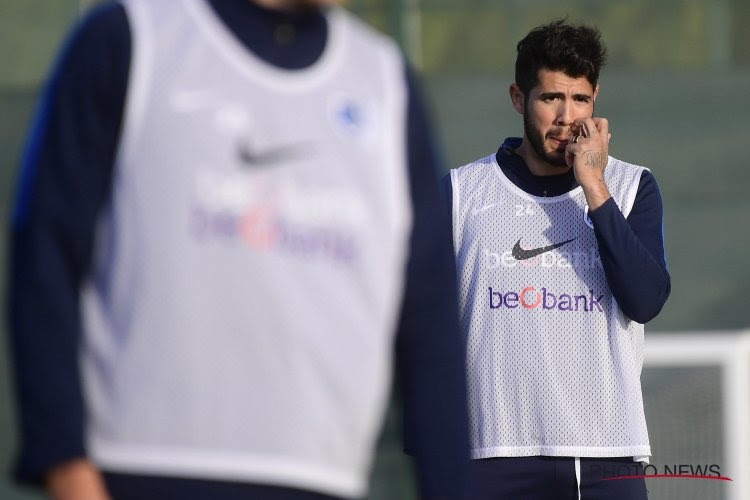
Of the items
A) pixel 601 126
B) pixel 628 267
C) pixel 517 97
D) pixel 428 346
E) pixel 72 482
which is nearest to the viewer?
pixel 72 482

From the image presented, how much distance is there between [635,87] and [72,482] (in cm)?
889

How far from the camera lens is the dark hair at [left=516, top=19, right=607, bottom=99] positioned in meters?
3.78

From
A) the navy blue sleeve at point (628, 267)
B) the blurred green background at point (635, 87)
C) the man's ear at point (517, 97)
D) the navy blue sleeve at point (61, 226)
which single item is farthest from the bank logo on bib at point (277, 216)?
the blurred green background at point (635, 87)

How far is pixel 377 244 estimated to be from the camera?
5.75ft

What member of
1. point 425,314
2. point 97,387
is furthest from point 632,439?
point 97,387

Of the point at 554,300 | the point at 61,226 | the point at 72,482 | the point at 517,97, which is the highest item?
the point at 517,97

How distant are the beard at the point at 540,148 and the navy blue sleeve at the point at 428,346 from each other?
194 cm

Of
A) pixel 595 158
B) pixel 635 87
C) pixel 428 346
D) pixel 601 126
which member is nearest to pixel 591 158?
pixel 595 158

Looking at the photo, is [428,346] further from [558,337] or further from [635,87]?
[635,87]

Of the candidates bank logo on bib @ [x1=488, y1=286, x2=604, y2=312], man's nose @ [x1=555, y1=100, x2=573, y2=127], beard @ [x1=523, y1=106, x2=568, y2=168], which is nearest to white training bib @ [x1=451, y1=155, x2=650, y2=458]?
bank logo on bib @ [x1=488, y1=286, x2=604, y2=312]

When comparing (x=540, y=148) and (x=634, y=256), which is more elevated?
(x=540, y=148)

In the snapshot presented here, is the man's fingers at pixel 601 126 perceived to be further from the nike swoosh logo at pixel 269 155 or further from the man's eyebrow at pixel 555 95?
the nike swoosh logo at pixel 269 155

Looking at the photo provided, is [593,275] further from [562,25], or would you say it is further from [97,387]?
[97,387]

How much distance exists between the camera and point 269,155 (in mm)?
1683
